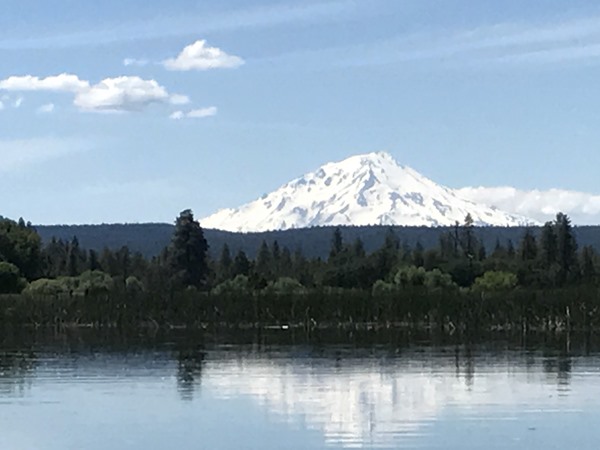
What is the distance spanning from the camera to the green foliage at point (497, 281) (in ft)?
340

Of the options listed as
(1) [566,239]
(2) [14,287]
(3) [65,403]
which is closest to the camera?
(3) [65,403]

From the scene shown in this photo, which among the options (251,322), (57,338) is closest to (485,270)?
(251,322)

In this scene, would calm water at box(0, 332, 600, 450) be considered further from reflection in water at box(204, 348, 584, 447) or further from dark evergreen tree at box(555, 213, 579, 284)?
dark evergreen tree at box(555, 213, 579, 284)

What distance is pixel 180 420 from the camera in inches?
1378

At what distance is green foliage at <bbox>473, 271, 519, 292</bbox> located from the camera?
103769 millimetres

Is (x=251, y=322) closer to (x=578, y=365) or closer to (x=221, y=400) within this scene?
(x=578, y=365)

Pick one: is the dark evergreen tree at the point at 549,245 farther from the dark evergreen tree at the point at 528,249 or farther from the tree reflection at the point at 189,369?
the tree reflection at the point at 189,369

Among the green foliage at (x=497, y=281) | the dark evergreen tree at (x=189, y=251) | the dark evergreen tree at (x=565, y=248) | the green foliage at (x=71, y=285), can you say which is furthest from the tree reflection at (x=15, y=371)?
the dark evergreen tree at (x=565, y=248)

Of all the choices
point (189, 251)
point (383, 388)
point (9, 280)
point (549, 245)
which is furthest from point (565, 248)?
point (383, 388)

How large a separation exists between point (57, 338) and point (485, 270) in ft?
195

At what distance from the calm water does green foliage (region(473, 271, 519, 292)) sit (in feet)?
135

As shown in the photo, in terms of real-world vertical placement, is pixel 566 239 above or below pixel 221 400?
above

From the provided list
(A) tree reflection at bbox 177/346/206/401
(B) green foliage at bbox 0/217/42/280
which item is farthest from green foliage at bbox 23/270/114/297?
(A) tree reflection at bbox 177/346/206/401

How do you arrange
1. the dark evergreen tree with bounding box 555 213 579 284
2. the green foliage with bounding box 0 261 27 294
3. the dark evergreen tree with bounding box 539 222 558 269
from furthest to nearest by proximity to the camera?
1. the dark evergreen tree with bounding box 539 222 558 269
2. the dark evergreen tree with bounding box 555 213 579 284
3. the green foliage with bounding box 0 261 27 294
